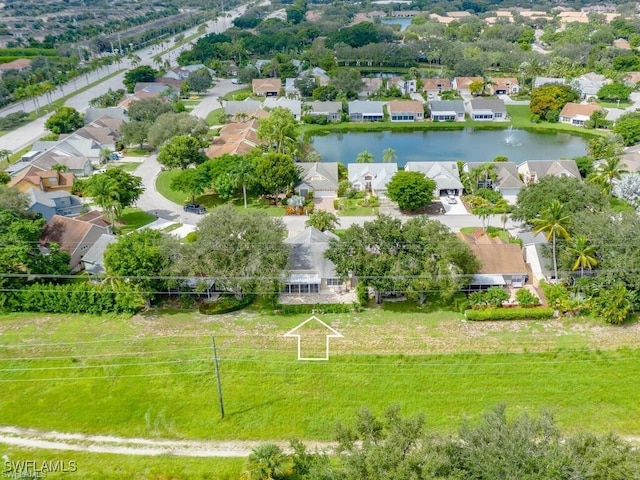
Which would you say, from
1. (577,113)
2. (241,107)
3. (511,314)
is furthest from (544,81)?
(511,314)

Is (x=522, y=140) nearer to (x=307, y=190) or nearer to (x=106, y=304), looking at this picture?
(x=307, y=190)

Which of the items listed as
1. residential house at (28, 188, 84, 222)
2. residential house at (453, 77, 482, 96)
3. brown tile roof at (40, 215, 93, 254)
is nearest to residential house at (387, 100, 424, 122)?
residential house at (453, 77, 482, 96)

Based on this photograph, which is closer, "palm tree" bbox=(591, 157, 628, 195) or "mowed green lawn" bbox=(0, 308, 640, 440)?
"mowed green lawn" bbox=(0, 308, 640, 440)

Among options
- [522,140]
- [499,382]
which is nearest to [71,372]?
[499,382]

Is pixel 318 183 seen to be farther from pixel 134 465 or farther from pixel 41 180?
pixel 134 465

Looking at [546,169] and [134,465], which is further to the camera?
[546,169]

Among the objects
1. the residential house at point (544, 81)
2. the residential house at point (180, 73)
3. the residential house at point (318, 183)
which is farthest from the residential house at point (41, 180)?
the residential house at point (544, 81)

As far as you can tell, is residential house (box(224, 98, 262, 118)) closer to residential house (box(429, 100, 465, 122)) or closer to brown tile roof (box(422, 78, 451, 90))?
residential house (box(429, 100, 465, 122))

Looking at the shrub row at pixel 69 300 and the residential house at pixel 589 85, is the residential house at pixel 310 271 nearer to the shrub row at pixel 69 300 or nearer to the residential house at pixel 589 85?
the shrub row at pixel 69 300
